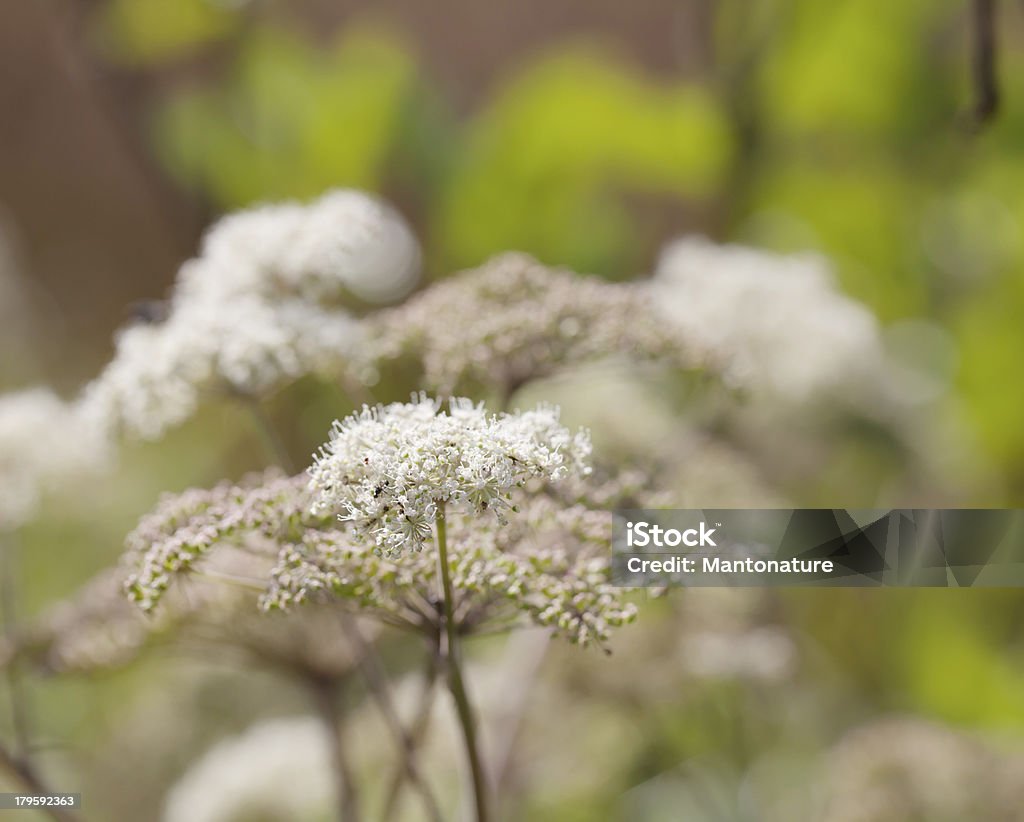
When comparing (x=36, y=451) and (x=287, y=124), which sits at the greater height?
(x=287, y=124)

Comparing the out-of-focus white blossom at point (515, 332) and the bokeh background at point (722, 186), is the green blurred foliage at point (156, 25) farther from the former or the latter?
the out-of-focus white blossom at point (515, 332)

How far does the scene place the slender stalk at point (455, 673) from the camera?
358mm

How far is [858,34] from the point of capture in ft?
4.27

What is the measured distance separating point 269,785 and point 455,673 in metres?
0.40

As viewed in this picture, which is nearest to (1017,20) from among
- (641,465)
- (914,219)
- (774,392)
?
(914,219)

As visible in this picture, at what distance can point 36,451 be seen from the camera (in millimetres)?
577

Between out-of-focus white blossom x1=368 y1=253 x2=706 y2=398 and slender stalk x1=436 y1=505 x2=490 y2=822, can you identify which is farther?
out-of-focus white blossom x1=368 y1=253 x2=706 y2=398

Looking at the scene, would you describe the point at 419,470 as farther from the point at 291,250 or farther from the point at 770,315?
the point at 770,315

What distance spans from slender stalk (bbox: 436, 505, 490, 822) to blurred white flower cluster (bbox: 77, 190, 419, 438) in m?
0.18

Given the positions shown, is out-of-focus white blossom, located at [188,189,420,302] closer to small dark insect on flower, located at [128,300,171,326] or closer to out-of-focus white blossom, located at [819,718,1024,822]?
small dark insect on flower, located at [128,300,171,326]

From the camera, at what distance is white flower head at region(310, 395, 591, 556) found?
13.4 inches

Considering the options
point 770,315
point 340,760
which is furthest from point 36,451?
point 770,315

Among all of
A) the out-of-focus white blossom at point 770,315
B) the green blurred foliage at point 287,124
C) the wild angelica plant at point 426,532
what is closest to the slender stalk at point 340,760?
the wild angelica plant at point 426,532

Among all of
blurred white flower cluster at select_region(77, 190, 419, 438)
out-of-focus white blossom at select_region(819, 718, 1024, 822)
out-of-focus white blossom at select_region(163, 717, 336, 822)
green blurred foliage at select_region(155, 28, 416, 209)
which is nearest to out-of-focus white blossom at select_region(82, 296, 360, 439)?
blurred white flower cluster at select_region(77, 190, 419, 438)
